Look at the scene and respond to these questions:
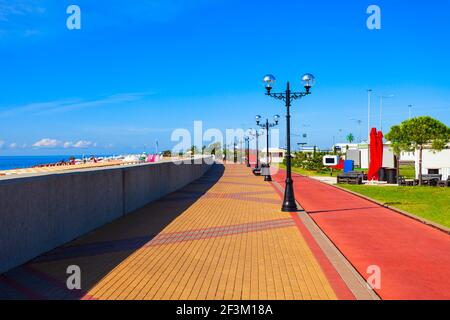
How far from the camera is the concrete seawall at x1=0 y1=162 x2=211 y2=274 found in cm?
677

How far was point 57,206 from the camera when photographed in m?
8.48

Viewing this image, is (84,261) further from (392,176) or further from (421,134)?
(392,176)

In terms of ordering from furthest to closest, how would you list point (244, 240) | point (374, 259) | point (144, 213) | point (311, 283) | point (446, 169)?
point (446, 169) < point (144, 213) < point (244, 240) < point (374, 259) < point (311, 283)

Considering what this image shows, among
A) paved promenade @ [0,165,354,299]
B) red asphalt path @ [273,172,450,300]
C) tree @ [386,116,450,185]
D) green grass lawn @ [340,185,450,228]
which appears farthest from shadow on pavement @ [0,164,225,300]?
tree @ [386,116,450,185]

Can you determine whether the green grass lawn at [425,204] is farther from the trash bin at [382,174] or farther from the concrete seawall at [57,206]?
the concrete seawall at [57,206]

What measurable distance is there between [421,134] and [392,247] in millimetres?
18299

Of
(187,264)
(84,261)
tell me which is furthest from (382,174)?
(84,261)

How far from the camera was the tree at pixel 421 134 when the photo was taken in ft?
79.8

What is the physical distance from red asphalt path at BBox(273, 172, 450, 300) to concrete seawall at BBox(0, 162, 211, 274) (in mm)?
5699

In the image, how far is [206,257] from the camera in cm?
757
